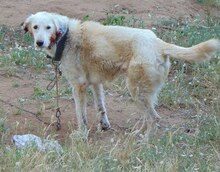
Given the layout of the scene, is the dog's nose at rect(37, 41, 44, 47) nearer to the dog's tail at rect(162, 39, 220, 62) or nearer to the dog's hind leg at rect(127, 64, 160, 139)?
the dog's hind leg at rect(127, 64, 160, 139)

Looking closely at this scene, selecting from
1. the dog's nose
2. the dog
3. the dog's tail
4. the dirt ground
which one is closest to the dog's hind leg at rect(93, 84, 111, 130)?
the dog

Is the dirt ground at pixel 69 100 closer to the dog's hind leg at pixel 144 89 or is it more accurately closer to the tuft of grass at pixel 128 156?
the dog's hind leg at pixel 144 89

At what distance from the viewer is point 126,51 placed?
24.3 ft

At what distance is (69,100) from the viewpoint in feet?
28.4

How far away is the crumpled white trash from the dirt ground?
0.72ft

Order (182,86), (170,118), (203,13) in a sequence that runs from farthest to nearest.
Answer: (203,13) → (182,86) → (170,118)

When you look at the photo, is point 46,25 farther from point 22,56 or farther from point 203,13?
point 203,13

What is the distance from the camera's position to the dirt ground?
785 centimetres

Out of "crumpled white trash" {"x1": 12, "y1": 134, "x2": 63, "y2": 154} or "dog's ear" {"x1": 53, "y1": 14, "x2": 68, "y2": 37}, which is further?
"dog's ear" {"x1": 53, "y1": 14, "x2": 68, "y2": 37}

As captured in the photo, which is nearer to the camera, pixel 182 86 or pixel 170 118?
pixel 170 118

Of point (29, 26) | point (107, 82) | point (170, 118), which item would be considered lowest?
point (170, 118)

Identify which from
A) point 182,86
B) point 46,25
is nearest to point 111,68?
point 46,25

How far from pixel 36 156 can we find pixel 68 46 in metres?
2.08

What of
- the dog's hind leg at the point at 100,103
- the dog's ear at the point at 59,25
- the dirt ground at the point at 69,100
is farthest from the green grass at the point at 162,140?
the dog's ear at the point at 59,25
